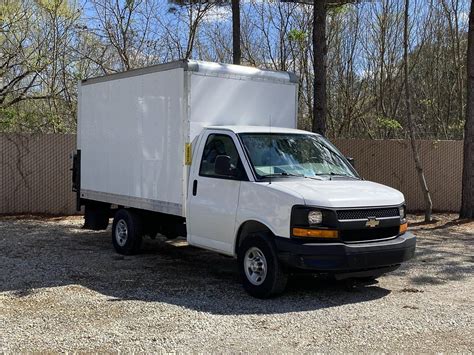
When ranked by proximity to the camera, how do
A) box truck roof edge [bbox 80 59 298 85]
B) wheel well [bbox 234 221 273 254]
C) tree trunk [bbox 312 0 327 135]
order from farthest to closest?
tree trunk [bbox 312 0 327 135] < box truck roof edge [bbox 80 59 298 85] < wheel well [bbox 234 221 273 254]

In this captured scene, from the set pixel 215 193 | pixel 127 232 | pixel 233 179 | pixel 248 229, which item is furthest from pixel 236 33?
pixel 248 229

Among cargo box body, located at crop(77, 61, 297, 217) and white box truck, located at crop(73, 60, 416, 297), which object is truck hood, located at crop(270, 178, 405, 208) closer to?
white box truck, located at crop(73, 60, 416, 297)

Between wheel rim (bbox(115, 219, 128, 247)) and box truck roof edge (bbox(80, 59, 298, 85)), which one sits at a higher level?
box truck roof edge (bbox(80, 59, 298, 85))

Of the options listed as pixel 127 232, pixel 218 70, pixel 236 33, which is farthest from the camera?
pixel 236 33

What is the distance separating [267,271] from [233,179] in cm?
130

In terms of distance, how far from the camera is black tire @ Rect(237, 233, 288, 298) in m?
6.91

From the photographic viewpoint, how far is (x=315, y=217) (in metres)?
6.70

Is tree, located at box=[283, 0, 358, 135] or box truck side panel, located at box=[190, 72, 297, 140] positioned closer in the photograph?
box truck side panel, located at box=[190, 72, 297, 140]

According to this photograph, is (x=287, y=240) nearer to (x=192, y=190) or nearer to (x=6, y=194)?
(x=192, y=190)

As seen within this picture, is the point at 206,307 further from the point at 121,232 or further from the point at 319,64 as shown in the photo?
the point at 319,64

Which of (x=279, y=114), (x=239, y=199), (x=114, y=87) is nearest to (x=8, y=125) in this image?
(x=114, y=87)

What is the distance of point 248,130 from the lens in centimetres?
801

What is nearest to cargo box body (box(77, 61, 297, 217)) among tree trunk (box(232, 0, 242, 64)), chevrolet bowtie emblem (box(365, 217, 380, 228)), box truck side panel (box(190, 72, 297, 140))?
box truck side panel (box(190, 72, 297, 140))

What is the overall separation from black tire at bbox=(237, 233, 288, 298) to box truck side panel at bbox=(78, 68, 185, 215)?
→ 1573 mm
